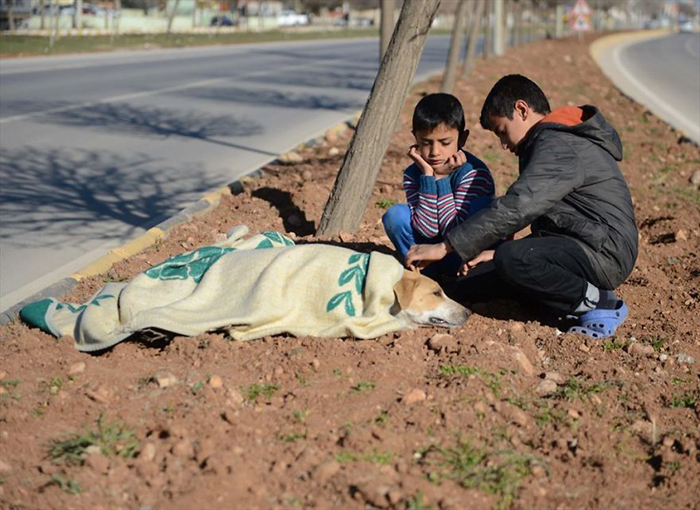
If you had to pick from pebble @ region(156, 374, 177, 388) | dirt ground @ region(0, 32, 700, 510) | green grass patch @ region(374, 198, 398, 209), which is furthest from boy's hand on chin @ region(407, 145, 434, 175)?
green grass patch @ region(374, 198, 398, 209)

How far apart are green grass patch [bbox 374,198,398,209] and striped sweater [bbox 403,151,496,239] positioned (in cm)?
260

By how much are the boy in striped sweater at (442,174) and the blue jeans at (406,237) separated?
5 cm

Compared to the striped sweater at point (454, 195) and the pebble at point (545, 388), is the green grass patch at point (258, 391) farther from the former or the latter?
the striped sweater at point (454, 195)

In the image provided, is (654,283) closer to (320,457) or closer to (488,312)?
(488,312)

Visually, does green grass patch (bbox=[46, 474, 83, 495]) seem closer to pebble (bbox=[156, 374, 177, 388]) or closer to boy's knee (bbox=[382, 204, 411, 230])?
pebble (bbox=[156, 374, 177, 388])

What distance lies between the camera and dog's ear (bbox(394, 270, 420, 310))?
4.71 meters

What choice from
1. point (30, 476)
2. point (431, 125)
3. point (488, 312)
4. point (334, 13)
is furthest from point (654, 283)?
point (334, 13)

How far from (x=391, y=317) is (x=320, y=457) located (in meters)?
1.37

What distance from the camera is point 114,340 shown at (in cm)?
448

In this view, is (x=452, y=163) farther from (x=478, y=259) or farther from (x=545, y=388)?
(x=545, y=388)

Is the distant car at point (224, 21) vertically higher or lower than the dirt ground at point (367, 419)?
higher

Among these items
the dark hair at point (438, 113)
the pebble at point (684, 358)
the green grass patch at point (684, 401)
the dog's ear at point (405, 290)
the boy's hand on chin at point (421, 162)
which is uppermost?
the dark hair at point (438, 113)

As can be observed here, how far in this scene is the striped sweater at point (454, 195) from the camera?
17.0 feet

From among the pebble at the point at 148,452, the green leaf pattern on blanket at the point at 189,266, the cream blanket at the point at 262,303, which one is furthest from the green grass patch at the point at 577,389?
the green leaf pattern on blanket at the point at 189,266
